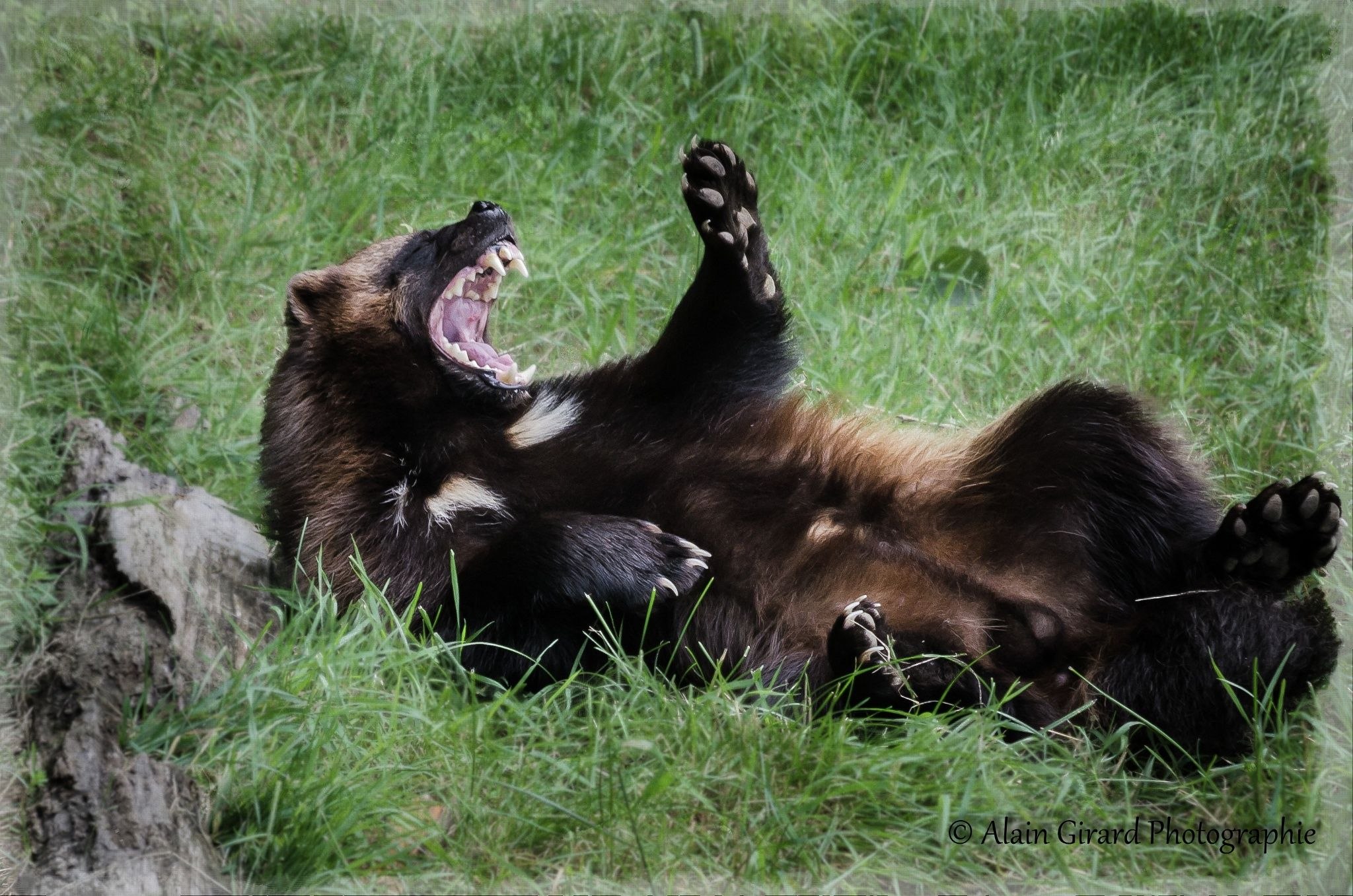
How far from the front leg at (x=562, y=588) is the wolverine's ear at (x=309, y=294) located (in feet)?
3.87

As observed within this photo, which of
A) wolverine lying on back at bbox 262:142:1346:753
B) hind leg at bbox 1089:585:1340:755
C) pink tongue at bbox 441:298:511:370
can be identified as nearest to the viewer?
hind leg at bbox 1089:585:1340:755

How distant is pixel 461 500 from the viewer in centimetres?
402

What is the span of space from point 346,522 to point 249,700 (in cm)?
78

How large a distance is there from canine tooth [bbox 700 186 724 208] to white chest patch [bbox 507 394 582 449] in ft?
2.62

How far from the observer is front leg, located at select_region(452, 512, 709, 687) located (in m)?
3.63

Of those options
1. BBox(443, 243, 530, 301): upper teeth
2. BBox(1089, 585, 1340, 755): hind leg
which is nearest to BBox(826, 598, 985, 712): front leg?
BBox(1089, 585, 1340, 755): hind leg

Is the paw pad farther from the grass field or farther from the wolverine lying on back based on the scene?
the grass field

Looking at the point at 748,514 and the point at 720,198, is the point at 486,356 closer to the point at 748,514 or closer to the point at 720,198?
the point at 720,198

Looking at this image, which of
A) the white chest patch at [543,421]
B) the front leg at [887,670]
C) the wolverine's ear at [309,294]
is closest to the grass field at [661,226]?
the front leg at [887,670]

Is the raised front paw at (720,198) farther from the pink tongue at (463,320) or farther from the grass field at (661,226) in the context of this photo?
the pink tongue at (463,320)

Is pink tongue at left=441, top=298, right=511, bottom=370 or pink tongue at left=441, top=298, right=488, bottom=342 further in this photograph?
pink tongue at left=441, top=298, right=488, bottom=342

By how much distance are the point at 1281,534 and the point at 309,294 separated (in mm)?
3144

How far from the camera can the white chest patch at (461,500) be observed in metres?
3.98

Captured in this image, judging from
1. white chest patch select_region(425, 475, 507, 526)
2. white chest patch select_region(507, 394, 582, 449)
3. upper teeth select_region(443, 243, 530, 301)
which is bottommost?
white chest patch select_region(425, 475, 507, 526)
